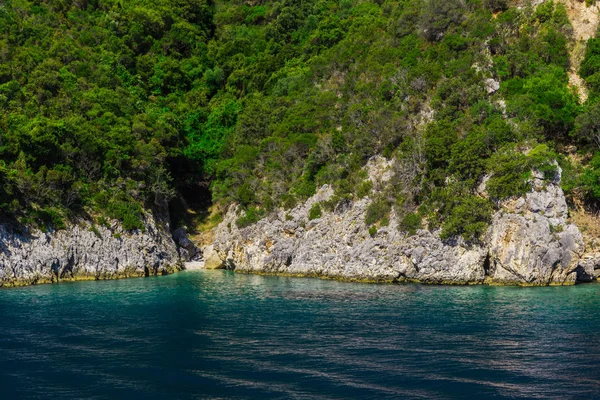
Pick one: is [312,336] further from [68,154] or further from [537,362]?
[68,154]

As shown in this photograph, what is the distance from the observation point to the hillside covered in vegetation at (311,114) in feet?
174

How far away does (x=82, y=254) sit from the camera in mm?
55781

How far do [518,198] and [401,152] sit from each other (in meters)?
13.1

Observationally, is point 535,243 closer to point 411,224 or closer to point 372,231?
point 411,224

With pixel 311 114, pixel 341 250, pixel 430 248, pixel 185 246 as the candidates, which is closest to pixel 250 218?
pixel 185 246

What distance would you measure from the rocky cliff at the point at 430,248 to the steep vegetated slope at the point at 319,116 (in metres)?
1.11

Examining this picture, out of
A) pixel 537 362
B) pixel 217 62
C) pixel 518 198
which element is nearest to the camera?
pixel 537 362

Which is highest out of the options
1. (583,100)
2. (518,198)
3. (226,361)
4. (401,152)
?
(583,100)

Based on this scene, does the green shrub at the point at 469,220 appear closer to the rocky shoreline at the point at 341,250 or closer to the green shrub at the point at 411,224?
the rocky shoreline at the point at 341,250

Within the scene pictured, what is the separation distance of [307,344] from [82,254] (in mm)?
36917

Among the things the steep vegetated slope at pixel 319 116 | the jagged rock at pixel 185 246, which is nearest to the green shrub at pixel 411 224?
the steep vegetated slope at pixel 319 116

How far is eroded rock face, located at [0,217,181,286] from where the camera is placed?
5084 centimetres

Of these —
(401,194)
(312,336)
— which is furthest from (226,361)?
(401,194)

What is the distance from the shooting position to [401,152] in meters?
56.0
